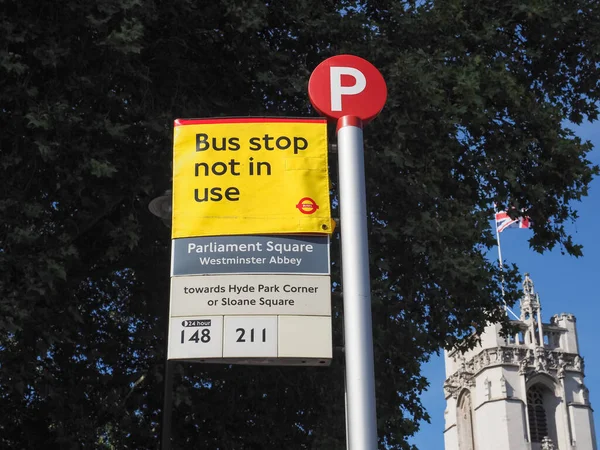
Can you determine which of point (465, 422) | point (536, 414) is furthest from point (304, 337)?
point (465, 422)

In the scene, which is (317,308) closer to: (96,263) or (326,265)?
(326,265)

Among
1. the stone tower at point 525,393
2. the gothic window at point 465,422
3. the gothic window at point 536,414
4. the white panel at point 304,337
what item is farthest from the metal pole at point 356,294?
the gothic window at point 465,422

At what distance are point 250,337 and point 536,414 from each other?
294 feet

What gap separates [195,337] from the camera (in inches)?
257

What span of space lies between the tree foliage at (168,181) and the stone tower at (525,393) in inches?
2864

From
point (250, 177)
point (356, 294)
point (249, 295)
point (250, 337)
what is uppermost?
point (250, 177)

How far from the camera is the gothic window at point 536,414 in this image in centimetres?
9046

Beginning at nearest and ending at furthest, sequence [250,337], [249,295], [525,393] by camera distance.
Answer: [250,337] → [249,295] → [525,393]

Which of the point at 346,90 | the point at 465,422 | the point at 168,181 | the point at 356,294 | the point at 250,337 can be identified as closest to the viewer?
the point at 356,294

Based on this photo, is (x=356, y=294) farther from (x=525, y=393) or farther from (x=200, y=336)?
(x=525, y=393)

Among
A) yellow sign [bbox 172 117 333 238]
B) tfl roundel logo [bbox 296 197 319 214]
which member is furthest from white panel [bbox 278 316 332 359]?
tfl roundel logo [bbox 296 197 319 214]

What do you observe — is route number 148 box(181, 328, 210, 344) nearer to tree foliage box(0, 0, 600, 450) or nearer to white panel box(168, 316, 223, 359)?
white panel box(168, 316, 223, 359)

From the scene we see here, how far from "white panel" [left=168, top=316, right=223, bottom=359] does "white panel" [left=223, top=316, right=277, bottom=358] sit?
5 centimetres

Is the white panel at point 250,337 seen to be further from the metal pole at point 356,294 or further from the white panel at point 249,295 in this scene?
the metal pole at point 356,294
